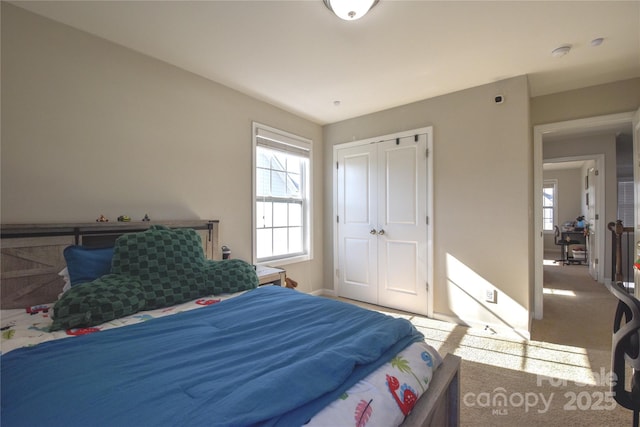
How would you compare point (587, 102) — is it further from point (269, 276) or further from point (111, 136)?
point (111, 136)

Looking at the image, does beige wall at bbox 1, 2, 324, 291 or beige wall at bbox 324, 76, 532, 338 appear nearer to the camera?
beige wall at bbox 1, 2, 324, 291

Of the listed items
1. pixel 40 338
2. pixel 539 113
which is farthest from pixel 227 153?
pixel 539 113

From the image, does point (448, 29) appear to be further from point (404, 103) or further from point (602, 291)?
point (602, 291)

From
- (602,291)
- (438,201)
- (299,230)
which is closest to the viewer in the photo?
(438,201)

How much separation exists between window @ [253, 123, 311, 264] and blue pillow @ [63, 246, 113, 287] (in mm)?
1580

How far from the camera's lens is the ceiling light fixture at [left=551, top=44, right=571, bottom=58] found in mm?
2269

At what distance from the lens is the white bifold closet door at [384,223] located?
11.0 ft

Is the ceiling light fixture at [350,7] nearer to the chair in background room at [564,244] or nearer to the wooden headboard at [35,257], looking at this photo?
the wooden headboard at [35,257]

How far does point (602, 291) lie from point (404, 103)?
414 cm

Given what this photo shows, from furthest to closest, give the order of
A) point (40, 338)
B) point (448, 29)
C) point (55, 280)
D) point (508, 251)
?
point (508, 251), point (448, 29), point (55, 280), point (40, 338)

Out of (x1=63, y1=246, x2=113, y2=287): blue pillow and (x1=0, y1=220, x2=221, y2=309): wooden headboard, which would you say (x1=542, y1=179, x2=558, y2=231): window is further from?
(x1=0, y1=220, x2=221, y2=309): wooden headboard

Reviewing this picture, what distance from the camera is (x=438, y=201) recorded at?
3.24 m

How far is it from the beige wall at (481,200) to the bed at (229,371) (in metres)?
1.89

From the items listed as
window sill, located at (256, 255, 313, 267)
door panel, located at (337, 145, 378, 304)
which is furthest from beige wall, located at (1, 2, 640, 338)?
door panel, located at (337, 145, 378, 304)
